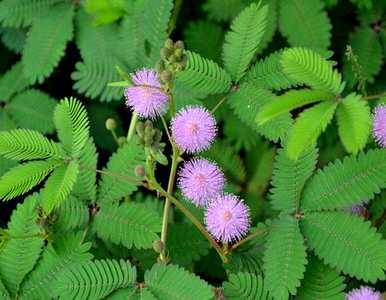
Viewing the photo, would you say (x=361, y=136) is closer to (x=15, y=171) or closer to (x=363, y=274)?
(x=363, y=274)

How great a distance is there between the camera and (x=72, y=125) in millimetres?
2000

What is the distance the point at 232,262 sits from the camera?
2080 millimetres

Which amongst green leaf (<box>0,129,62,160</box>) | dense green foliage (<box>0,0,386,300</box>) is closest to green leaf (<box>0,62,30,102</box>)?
dense green foliage (<box>0,0,386,300</box>)

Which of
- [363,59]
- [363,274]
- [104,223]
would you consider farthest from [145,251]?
[363,59]

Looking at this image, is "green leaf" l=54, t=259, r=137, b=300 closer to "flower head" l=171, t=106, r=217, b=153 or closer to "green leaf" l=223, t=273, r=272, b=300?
"green leaf" l=223, t=273, r=272, b=300

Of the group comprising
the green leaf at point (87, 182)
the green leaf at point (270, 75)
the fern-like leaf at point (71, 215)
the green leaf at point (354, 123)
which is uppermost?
the green leaf at point (270, 75)

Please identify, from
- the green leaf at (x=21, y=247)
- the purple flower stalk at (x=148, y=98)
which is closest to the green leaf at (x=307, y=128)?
the purple flower stalk at (x=148, y=98)

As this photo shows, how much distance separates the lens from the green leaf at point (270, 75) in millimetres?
2102

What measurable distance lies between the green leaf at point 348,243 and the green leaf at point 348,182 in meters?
0.04

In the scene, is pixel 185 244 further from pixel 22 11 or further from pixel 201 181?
pixel 22 11

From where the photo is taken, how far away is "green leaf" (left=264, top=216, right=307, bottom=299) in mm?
1812

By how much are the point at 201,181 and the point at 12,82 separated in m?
1.36

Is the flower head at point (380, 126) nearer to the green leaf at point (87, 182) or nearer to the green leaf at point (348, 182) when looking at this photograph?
the green leaf at point (348, 182)

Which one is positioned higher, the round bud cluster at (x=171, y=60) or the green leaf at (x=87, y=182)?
the round bud cluster at (x=171, y=60)
